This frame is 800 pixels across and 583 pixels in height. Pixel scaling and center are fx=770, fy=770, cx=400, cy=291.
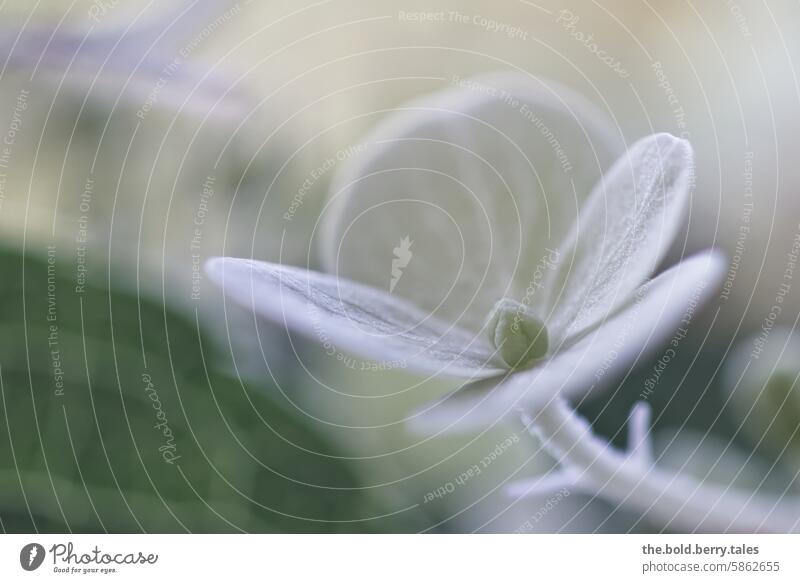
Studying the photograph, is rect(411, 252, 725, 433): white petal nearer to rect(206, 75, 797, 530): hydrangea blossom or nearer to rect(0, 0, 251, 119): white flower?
rect(206, 75, 797, 530): hydrangea blossom

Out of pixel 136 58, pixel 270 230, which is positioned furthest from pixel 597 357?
pixel 136 58

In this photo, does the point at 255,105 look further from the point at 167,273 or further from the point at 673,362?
the point at 673,362

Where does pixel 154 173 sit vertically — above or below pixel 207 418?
above

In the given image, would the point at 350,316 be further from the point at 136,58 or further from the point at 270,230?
the point at 136,58
